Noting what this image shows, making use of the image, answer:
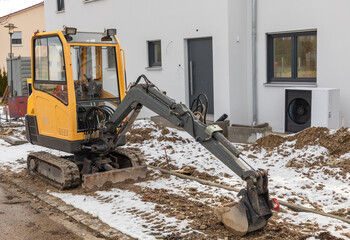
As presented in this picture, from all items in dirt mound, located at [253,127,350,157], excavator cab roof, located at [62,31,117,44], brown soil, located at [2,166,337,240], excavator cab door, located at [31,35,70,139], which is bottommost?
brown soil, located at [2,166,337,240]

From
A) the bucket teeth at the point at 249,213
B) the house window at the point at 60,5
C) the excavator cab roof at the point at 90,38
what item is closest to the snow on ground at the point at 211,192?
the bucket teeth at the point at 249,213

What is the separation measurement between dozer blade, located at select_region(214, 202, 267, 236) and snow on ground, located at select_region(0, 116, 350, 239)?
559mm

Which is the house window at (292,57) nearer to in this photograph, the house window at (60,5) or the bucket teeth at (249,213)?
→ the bucket teeth at (249,213)

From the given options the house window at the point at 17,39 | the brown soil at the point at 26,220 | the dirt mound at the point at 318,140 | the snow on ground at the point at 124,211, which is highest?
the house window at the point at 17,39

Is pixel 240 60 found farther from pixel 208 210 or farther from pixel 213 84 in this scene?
pixel 208 210

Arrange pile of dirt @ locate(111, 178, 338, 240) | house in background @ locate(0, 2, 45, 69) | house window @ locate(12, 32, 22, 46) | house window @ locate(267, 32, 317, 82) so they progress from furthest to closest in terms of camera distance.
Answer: house window @ locate(12, 32, 22, 46), house in background @ locate(0, 2, 45, 69), house window @ locate(267, 32, 317, 82), pile of dirt @ locate(111, 178, 338, 240)

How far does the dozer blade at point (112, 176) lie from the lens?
299 inches

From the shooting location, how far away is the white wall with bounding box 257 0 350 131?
1050cm

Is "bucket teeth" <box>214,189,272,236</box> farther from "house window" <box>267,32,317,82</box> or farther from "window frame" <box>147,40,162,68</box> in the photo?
"window frame" <box>147,40,162,68</box>

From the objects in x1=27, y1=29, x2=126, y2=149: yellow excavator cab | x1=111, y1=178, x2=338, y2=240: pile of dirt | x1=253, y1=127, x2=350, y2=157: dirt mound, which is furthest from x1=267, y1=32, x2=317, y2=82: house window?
x1=111, y1=178, x2=338, y2=240: pile of dirt

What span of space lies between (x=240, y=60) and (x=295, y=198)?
20.2ft

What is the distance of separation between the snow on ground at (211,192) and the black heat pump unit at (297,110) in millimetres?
1283

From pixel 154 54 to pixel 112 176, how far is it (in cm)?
805

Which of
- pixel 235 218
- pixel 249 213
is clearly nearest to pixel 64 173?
pixel 235 218
